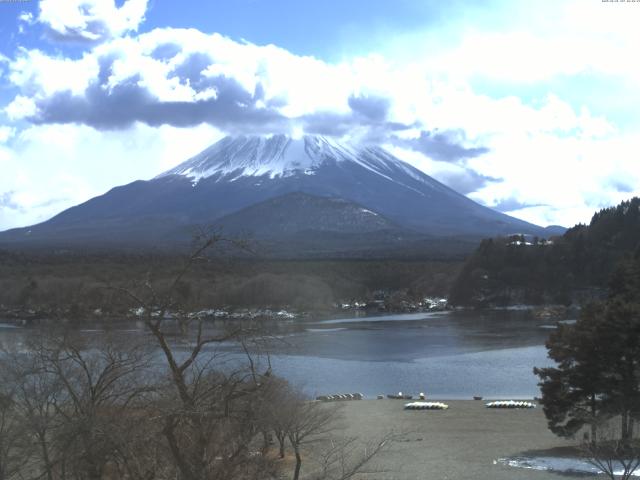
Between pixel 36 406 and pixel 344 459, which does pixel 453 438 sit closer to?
pixel 344 459

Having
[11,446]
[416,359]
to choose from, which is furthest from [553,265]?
[11,446]

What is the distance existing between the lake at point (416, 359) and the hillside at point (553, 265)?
2476cm

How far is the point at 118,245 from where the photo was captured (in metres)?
106

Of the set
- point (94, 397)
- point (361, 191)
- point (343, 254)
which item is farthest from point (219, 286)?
point (361, 191)

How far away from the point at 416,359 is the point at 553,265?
5466 centimetres

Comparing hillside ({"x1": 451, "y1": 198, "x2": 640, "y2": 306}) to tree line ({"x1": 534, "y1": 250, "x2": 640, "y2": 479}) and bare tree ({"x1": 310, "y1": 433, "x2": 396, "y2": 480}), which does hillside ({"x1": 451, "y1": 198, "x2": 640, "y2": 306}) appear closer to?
tree line ({"x1": 534, "y1": 250, "x2": 640, "y2": 479})

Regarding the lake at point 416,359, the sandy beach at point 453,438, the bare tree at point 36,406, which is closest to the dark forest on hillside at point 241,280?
the bare tree at point 36,406

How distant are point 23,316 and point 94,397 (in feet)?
137

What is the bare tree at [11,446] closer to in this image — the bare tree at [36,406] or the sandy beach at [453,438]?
the bare tree at [36,406]

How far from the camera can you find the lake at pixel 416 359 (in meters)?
30.1

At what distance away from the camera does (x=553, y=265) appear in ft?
294

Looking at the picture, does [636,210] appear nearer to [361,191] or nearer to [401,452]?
[401,452]

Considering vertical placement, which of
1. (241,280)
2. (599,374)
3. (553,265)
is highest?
(241,280)

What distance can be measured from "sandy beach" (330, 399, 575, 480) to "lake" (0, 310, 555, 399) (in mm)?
3006
